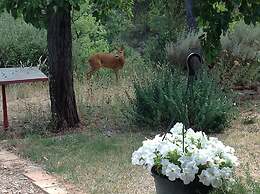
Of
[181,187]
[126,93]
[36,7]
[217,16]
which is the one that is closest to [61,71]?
[126,93]

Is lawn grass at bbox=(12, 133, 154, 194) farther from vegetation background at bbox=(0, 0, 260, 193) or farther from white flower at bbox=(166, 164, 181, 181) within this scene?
white flower at bbox=(166, 164, 181, 181)

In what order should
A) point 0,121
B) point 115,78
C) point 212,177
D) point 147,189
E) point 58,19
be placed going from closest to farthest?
1. point 212,177
2. point 147,189
3. point 58,19
4. point 0,121
5. point 115,78

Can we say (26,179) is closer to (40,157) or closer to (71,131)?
(40,157)

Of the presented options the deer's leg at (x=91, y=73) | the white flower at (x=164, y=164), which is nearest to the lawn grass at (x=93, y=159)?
the white flower at (x=164, y=164)

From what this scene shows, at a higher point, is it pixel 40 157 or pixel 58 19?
pixel 58 19

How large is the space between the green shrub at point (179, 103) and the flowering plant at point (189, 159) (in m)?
2.68

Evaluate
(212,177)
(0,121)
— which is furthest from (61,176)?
(0,121)

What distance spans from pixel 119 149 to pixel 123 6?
4.30 metres

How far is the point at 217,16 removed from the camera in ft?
10.6

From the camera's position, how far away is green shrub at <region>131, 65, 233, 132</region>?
705cm

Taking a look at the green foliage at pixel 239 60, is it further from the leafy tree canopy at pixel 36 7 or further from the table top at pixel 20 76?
the table top at pixel 20 76

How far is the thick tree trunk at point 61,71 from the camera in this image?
24.8 ft

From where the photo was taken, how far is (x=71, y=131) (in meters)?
7.65

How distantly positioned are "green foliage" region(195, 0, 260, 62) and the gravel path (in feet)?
7.81
